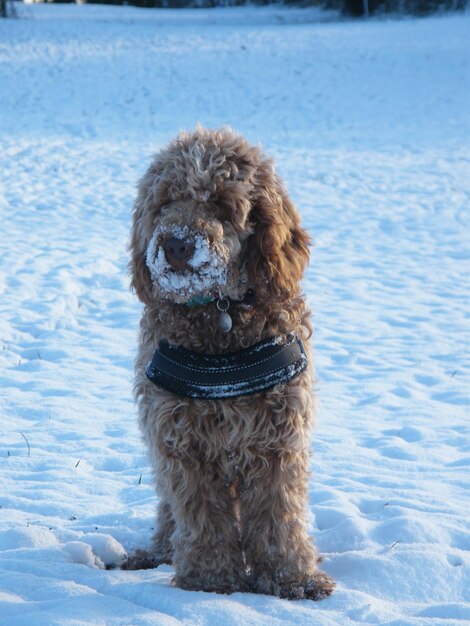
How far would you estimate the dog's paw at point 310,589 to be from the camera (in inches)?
137

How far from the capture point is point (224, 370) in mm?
3342

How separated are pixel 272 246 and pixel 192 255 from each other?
0.38 meters

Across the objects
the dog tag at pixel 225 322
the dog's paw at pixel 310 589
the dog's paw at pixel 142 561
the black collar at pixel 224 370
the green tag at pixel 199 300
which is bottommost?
the dog's paw at pixel 142 561

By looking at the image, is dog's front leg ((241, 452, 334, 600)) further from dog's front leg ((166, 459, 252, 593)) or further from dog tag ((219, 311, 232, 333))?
dog tag ((219, 311, 232, 333))

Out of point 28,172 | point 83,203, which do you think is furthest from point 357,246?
point 28,172

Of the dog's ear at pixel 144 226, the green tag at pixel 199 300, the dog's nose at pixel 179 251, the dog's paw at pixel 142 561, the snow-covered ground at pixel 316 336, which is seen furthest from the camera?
the dog's paw at pixel 142 561

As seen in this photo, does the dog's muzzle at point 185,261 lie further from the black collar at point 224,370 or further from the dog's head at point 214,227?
the black collar at point 224,370

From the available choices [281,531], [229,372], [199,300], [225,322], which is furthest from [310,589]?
[199,300]

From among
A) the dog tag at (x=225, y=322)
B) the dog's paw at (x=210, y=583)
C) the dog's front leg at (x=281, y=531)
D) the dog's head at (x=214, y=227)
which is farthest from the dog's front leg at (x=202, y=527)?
the dog's head at (x=214, y=227)

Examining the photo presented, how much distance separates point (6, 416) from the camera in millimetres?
5711

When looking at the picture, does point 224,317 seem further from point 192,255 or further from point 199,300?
point 192,255

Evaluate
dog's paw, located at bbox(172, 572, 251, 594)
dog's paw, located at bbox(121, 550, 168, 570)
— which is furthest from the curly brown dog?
dog's paw, located at bbox(121, 550, 168, 570)

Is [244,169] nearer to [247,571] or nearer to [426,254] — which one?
[247,571]

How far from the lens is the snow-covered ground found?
359 cm
